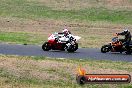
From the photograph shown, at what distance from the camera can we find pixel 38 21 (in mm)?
50875

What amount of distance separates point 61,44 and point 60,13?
27.3 m

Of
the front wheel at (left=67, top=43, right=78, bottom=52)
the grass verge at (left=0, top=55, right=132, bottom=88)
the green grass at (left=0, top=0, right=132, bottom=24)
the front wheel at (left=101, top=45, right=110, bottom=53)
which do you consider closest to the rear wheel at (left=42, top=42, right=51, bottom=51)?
the front wheel at (left=67, top=43, right=78, bottom=52)

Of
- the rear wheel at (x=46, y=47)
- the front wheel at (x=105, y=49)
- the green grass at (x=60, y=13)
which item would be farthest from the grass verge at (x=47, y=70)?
the green grass at (x=60, y=13)

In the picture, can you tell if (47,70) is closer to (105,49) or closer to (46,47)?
(46,47)

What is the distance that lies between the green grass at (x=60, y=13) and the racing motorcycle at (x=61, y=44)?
2415 cm

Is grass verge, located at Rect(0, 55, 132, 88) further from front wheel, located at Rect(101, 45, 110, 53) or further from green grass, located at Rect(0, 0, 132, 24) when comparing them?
green grass, located at Rect(0, 0, 132, 24)

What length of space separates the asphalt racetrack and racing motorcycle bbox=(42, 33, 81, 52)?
0.38 meters

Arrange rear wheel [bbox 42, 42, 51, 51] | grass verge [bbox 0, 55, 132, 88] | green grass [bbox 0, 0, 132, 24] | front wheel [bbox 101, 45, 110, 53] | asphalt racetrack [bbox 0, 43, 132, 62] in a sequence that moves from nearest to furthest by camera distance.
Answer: grass verge [bbox 0, 55, 132, 88], asphalt racetrack [bbox 0, 43, 132, 62], rear wheel [bbox 42, 42, 51, 51], front wheel [bbox 101, 45, 110, 53], green grass [bbox 0, 0, 132, 24]

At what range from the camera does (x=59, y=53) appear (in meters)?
28.0

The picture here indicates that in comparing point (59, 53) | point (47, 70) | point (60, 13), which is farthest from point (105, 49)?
point (60, 13)

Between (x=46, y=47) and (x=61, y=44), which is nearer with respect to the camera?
(x=46, y=47)

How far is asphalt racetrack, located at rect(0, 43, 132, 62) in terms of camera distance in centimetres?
2673

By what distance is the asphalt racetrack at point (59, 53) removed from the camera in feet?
87.7

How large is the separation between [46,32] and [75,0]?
70.5 feet
